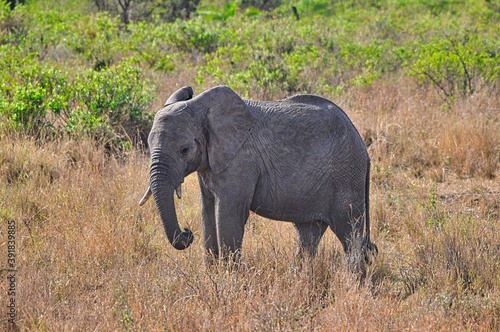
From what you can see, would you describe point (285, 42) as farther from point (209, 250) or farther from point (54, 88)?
point (209, 250)

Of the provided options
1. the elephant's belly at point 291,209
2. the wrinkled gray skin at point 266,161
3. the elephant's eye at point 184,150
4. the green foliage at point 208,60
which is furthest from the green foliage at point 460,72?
the elephant's eye at point 184,150

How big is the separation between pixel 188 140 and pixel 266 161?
2.36 ft

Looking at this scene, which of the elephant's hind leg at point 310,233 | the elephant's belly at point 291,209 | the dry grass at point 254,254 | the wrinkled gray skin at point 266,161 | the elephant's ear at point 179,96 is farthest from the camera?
the elephant's hind leg at point 310,233

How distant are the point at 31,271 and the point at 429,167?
5.53 metres

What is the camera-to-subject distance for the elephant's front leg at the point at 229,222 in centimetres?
617

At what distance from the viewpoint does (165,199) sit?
5840mm

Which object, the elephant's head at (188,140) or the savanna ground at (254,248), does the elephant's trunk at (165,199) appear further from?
the savanna ground at (254,248)

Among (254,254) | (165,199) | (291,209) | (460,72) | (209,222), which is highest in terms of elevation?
(165,199)

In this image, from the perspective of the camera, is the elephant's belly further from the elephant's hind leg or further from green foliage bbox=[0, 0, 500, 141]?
green foliage bbox=[0, 0, 500, 141]

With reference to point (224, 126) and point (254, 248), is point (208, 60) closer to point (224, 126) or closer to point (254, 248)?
point (254, 248)

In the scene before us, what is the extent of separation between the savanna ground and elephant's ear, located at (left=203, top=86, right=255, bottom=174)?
869mm

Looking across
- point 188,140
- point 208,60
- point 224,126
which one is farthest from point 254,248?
point 208,60

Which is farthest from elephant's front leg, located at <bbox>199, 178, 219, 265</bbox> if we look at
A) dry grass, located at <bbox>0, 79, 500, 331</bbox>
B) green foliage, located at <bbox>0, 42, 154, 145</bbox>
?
green foliage, located at <bbox>0, 42, 154, 145</bbox>

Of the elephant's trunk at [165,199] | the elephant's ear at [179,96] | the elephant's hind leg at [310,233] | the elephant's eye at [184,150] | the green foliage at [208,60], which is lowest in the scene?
the green foliage at [208,60]
